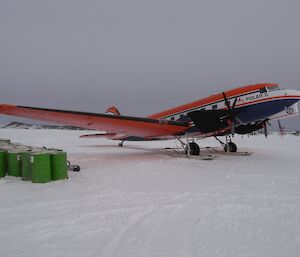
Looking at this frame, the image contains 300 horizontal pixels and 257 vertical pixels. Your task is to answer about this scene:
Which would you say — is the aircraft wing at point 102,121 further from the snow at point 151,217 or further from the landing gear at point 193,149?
the snow at point 151,217

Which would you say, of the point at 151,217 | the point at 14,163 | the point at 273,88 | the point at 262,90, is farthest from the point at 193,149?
the point at 151,217

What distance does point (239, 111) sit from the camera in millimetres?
13906

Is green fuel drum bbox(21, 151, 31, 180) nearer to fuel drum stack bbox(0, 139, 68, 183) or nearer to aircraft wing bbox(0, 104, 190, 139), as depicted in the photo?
fuel drum stack bbox(0, 139, 68, 183)

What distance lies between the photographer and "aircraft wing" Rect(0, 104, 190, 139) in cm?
1176

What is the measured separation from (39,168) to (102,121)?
543 cm

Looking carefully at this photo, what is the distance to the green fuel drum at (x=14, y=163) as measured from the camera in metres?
8.37

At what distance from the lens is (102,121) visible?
12719 mm

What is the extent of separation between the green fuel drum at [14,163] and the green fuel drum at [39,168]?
1013 mm

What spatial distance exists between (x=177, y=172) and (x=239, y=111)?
6.17 m

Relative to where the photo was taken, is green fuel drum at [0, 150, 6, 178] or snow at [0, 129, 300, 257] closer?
snow at [0, 129, 300, 257]

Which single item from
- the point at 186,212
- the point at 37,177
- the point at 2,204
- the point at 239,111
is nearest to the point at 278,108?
the point at 239,111

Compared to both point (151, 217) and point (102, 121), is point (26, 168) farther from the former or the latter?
point (102, 121)

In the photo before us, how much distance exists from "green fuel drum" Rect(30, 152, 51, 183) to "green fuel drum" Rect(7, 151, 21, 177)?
101 centimetres

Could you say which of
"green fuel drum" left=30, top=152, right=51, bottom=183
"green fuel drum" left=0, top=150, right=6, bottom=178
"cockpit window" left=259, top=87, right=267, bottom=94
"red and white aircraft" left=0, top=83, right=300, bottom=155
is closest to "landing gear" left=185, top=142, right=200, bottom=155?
"red and white aircraft" left=0, top=83, right=300, bottom=155
